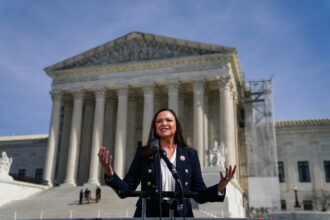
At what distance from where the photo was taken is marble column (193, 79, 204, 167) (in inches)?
1540

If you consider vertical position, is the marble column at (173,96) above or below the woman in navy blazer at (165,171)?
above

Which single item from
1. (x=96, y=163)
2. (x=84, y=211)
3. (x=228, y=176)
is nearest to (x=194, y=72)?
(x=96, y=163)

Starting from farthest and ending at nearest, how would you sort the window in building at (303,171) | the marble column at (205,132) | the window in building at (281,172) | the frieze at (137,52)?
1. the window in building at (281,172)
2. the window in building at (303,171)
3. the frieze at (137,52)
4. the marble column at (205,132)

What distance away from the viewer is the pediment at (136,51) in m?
42.0

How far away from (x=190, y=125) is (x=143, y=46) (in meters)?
11.0

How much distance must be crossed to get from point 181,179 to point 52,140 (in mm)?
41790

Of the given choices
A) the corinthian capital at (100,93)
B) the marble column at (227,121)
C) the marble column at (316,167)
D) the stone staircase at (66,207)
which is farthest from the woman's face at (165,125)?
the marble column at (316,167)

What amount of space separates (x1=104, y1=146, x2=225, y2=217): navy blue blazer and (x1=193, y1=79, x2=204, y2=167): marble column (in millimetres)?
33945

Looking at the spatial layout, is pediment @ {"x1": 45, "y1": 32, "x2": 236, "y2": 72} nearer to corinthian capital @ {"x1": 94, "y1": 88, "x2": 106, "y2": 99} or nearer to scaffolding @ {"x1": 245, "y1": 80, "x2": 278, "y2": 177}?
corinthian capital @ {"x1": 94, "y1": 88, "x2": 106, "y2": 99}

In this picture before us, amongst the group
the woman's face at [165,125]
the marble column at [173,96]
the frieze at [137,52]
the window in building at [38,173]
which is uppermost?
the frieze at [137,52]

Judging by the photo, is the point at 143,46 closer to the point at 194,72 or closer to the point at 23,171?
the point at 194,72

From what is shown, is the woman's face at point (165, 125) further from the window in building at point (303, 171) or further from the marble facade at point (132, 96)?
the window in building at point (303, 171)

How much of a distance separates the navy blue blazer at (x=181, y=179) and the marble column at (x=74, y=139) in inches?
1514

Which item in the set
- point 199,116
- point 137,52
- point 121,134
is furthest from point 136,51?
point 199,116
